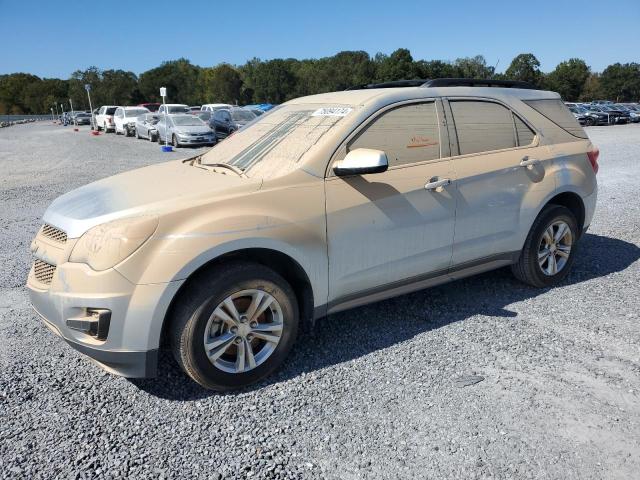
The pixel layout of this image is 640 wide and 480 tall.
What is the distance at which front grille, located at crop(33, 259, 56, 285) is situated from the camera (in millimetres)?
3025

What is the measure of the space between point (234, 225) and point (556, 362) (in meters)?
2.37

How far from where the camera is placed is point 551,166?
4414mm

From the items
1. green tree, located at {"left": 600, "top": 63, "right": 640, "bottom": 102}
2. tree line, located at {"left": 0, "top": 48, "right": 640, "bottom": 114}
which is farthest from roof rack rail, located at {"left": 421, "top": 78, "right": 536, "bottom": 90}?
green tree, located at {"left": 600, "top": 63, "right": 640, "bottom": 102}

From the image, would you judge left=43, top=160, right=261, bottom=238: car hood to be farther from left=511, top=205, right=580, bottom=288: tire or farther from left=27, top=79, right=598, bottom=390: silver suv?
left=511, top=205, right=580, bottom=288: tire

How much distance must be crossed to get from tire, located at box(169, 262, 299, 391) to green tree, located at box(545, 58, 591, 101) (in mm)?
99275

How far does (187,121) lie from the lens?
21.5 m

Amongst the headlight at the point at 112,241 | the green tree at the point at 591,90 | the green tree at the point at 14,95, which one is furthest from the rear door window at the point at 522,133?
the green tree at the point at 14,95

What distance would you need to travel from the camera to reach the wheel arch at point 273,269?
2959 mm

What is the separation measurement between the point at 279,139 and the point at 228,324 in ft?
4.76

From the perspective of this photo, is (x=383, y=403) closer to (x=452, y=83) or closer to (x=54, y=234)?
(x=54, y=234)

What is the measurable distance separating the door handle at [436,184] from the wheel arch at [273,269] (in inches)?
46.0

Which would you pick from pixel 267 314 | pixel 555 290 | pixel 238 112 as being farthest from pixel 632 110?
pixel 267 314

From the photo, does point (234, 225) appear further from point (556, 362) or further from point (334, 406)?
point (556, 362)

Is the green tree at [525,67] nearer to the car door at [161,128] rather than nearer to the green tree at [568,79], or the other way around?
the green tree at [568,79]
